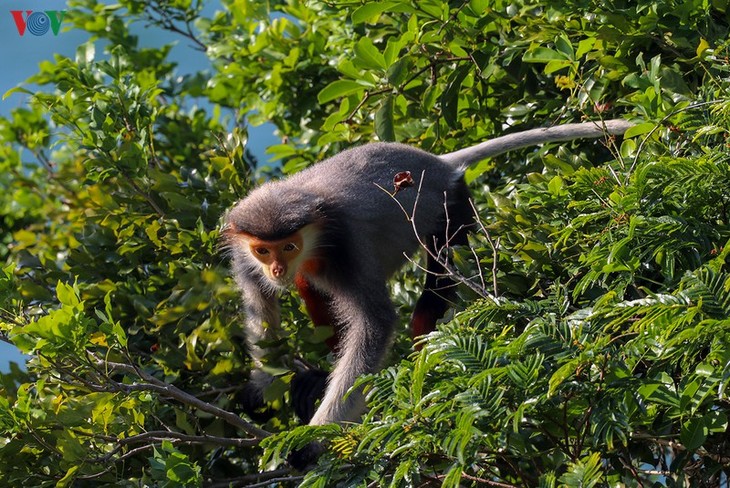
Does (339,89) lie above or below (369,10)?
below

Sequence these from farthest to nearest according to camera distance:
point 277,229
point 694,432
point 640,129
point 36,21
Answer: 1. point 36,21
2. point 277,229
3. point 640,129
4. point 694,432

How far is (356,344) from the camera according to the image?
4.84 meters

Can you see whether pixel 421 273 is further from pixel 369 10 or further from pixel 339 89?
pixel 369 10

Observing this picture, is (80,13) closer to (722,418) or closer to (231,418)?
(231,418)

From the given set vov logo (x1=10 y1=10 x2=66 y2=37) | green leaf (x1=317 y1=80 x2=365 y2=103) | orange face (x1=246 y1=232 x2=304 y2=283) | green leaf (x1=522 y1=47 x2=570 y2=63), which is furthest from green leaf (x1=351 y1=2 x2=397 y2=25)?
vov logo (x1=10 y1=10 x2=66 y2=37)

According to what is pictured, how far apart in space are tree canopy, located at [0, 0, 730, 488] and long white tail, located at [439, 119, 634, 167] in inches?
3.4

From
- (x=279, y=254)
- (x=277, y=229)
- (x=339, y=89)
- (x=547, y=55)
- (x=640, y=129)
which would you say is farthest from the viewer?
(x=339, y=89)

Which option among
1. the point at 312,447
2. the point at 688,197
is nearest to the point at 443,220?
the point at 312,447

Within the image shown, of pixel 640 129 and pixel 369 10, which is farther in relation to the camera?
pixel 369 10

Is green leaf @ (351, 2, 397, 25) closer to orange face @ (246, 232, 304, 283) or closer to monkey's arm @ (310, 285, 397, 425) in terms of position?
orange face @ (246, 232, 304, 283)

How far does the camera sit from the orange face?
4984 millimetres

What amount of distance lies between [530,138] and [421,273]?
0.92m

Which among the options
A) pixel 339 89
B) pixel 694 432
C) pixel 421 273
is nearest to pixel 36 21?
pixel 339 89

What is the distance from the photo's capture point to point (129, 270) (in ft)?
17.5
